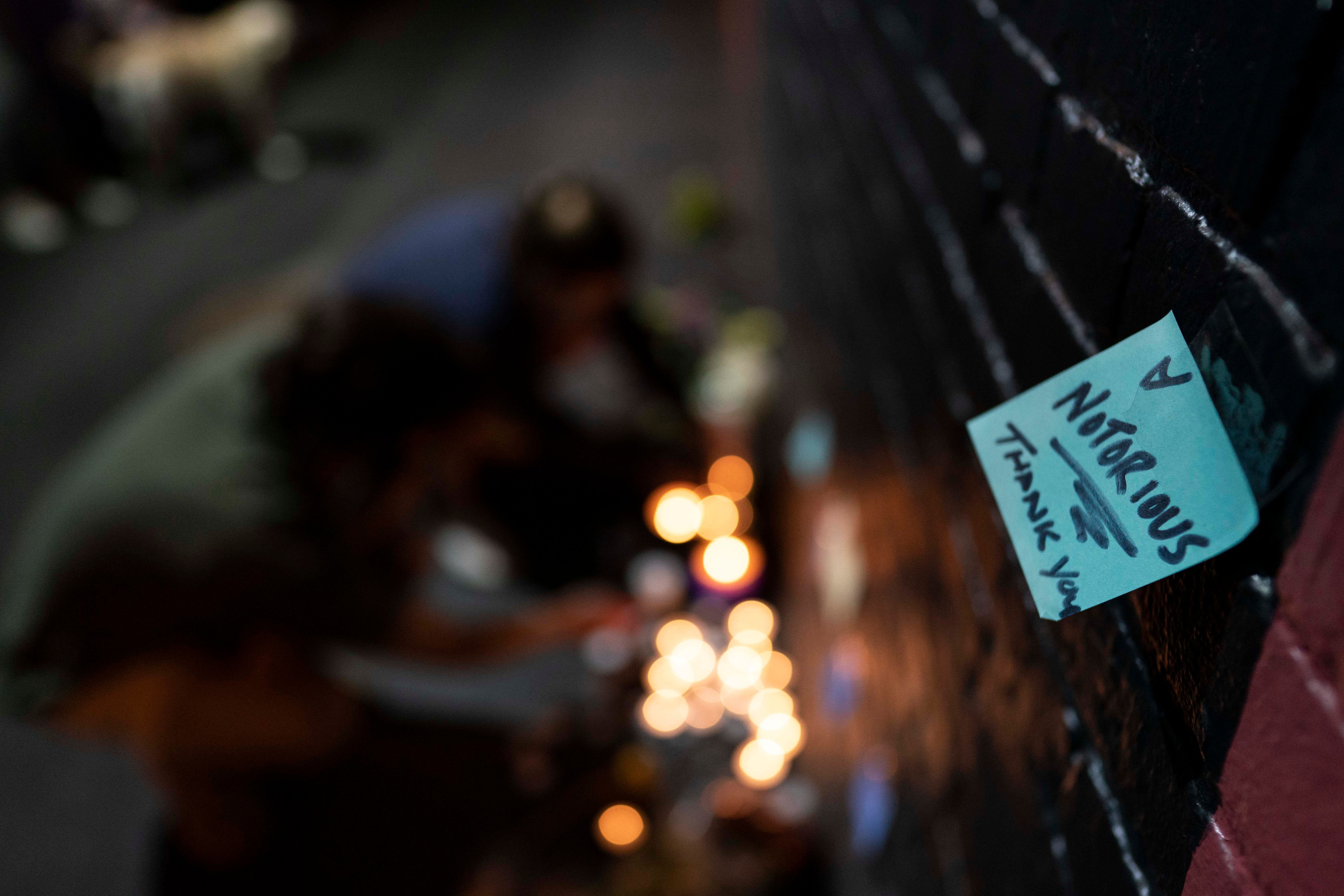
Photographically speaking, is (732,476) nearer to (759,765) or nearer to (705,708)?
(705,708)

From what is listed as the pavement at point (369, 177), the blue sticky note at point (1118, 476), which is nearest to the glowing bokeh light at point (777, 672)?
the blue sticky note at point (1118, 476)

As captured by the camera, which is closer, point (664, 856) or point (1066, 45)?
point (1066, 45)

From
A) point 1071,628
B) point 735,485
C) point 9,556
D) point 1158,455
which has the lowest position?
point 9,556

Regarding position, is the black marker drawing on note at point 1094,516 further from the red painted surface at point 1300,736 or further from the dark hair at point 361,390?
the dark hair at point 361,390

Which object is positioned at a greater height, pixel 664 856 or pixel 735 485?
pixel 735 485

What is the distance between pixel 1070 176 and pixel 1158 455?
0.75ft

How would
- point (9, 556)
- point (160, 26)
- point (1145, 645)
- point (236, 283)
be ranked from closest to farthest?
point (1145, 645), point (9, 556), point (236, 283), point (160, 26)

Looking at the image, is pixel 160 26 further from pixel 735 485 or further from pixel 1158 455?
pixel 1158 455

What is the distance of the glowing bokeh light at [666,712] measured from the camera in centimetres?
192

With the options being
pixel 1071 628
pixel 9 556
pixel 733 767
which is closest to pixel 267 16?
pixel 9 556

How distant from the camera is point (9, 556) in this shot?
2734 millimetres

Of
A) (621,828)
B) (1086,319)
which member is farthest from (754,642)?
(1086,319)

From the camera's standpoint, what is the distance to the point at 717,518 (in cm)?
229

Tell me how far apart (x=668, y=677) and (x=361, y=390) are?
0.98 meters
